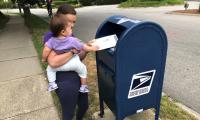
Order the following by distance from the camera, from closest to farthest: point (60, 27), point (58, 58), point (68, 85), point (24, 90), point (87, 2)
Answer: point (60, 27), point (58, 58), point (68, 85), point (24, 90), point (87, 2)

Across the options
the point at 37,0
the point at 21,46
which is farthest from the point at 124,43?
the point at 37,0

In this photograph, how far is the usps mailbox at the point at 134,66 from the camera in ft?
8.96

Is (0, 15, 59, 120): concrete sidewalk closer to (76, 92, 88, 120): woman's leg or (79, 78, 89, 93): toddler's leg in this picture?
(76, 92, 88, 120): woman's leg

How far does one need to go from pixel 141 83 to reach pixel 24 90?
2694 millimetres

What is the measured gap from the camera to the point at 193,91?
190 inches

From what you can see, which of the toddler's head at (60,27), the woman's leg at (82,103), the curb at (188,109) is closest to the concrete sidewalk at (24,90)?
the woman's leg at (82,103)

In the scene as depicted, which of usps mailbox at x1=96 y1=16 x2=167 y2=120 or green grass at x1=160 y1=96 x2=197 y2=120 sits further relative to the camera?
green grass at x1=160 y1=96 x2=197 y2=120

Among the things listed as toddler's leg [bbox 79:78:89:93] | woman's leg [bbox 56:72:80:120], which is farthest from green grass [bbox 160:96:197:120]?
woman's leg [bbox 56:72:80:120]

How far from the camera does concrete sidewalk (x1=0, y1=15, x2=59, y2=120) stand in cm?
408

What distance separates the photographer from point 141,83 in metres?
2.96

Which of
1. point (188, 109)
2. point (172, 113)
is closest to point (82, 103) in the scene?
point (172, 113)

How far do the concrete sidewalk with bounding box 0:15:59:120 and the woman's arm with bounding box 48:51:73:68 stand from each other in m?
1.30

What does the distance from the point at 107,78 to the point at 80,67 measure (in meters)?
0.39

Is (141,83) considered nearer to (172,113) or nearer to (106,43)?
(106,43)
